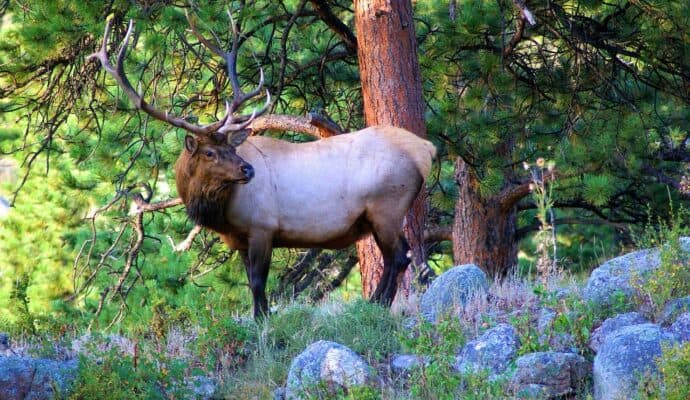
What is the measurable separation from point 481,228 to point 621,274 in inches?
250

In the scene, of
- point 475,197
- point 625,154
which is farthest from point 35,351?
point 475,197

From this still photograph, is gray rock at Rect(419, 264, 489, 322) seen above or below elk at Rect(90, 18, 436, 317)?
below

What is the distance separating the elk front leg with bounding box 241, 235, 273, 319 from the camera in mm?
8406

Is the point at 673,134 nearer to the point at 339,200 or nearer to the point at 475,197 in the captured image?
the point at 339,200

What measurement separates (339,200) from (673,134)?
3053 mm

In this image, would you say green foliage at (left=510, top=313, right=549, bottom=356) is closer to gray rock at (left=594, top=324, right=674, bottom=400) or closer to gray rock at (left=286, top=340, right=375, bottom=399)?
A: gray rock at (left=594, top=324, right=674, bottom=400)

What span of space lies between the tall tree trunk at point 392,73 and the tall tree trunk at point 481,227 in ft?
12.2

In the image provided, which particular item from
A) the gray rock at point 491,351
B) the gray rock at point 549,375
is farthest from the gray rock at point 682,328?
the gray rock at point 491,351

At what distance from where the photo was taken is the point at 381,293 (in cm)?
855

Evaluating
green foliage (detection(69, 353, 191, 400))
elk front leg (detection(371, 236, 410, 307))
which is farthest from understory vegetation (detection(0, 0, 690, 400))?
elk front leg (detection(371, 236, 410, 307))

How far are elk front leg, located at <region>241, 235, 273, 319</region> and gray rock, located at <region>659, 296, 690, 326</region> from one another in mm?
3061

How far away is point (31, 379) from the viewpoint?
6.66 meters

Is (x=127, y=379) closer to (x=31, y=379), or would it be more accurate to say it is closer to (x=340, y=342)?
(x=31, y=379)

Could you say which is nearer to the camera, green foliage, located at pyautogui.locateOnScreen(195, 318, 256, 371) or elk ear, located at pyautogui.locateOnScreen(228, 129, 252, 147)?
green foliage, located at pyautogui.locateOnScreen(195, 318, 256, 371)
